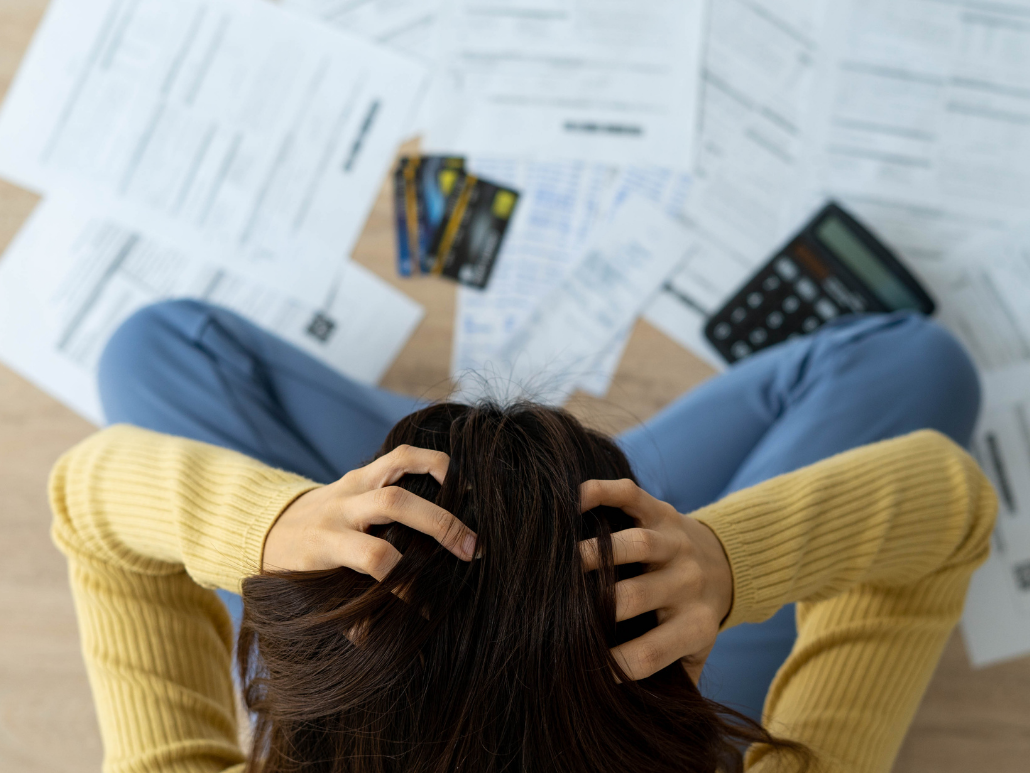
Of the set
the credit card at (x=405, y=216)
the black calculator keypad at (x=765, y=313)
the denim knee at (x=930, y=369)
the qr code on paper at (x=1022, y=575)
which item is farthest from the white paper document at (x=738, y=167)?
the qr code on paper at (x=1022, y=575)

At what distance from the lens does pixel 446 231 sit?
0.75 meters

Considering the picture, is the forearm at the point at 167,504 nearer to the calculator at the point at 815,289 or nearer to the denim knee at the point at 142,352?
the denim knee at the point at 142,352

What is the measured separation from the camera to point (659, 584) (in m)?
0.33

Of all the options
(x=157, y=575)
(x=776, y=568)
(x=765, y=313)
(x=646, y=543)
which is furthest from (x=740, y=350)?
(x=157, y=575)

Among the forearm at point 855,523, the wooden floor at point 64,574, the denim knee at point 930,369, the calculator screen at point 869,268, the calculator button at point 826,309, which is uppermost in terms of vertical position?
the calculator screen at point 869,268

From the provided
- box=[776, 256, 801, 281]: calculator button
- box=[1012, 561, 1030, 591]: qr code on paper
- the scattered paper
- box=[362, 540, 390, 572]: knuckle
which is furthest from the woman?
the scattered paper

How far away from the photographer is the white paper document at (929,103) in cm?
75

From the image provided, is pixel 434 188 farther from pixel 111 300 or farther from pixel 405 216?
pixel 111 300

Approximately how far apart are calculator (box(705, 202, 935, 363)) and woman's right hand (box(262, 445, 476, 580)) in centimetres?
49

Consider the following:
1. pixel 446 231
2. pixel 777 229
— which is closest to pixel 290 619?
pixel 446 231

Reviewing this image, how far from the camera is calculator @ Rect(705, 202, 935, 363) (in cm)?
72

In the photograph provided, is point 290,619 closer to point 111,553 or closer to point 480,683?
point 480,683

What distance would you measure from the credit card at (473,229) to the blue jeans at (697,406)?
0.55ft

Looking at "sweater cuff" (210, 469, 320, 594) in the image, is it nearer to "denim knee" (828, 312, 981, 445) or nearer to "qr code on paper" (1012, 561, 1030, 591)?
"denim knee" (828, 312, 981, 445)
